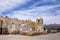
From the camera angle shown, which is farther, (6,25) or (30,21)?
(30,21)

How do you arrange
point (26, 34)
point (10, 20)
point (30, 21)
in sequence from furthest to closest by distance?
point (30, 21), point (10, 20), point (26, 34)

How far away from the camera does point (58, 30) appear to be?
523 cm

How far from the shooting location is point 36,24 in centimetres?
462

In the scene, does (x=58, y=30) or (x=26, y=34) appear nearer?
(x=26, y=34)

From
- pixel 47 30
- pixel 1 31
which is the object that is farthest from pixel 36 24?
pixel 1 31

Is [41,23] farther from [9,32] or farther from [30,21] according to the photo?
[9,32]

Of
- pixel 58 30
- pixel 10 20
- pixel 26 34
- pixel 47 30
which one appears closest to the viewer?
pixel 26 34

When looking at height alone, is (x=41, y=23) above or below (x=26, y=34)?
above

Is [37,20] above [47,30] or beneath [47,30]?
above

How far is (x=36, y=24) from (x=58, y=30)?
1088 millimetres

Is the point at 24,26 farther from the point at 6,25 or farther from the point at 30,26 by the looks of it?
the point at 6,25

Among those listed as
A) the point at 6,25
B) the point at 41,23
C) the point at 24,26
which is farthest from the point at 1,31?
the point at 41,23

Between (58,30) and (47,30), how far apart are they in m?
0.60

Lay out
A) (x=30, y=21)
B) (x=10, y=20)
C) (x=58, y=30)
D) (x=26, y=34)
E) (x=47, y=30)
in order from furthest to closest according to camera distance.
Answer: (x=58, y=30)
(x=47, y=30)
(x=30, y=21)
(x=10, y=20)
(x=26, y=34)
